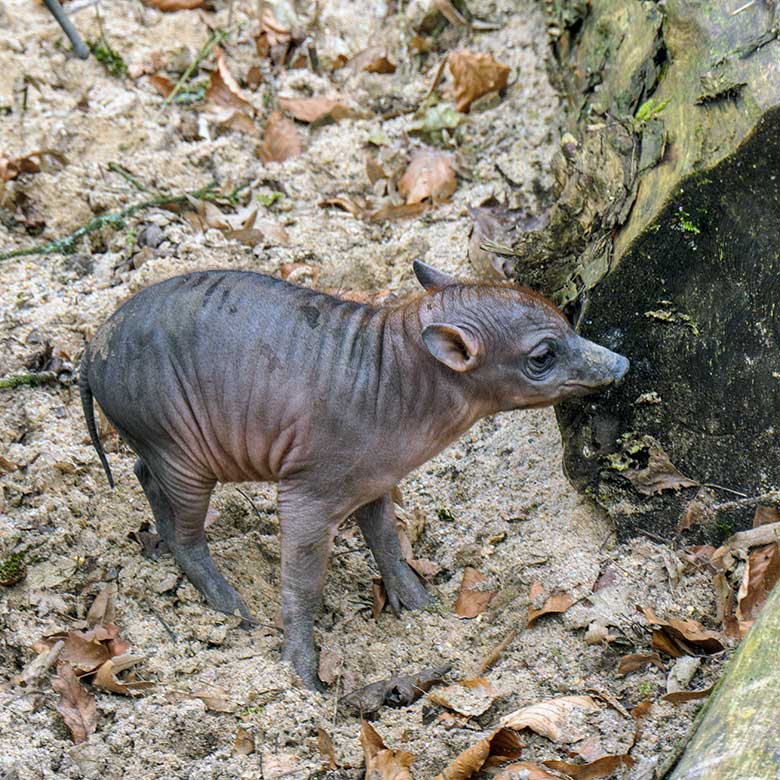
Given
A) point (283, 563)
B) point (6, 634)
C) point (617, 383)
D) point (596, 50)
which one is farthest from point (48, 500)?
point (596, 50)

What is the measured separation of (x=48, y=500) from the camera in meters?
5.81

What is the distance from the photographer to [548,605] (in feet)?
17.1

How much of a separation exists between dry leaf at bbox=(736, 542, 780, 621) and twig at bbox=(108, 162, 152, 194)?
16.1 feet

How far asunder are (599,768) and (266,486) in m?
2.93

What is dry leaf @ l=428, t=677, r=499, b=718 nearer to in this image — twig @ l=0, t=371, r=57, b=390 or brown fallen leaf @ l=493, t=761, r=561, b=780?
brown fallen leaf @ l=493, t=761, r=561, b=780

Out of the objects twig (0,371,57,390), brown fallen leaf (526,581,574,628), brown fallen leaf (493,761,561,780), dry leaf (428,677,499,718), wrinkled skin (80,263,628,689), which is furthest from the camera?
twig (0,371,57,390)

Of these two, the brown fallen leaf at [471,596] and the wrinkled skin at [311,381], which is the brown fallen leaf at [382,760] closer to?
the wrinkled skin at [311,381]

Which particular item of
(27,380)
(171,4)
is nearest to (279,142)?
(171,4)

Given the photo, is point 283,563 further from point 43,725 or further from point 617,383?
point 617,383

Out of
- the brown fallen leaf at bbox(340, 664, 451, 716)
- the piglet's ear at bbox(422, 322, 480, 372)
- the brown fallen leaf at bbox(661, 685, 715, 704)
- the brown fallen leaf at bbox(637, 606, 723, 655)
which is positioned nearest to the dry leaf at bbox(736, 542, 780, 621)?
the brown fallen leaf at bbox(637, 606, 723, 655)

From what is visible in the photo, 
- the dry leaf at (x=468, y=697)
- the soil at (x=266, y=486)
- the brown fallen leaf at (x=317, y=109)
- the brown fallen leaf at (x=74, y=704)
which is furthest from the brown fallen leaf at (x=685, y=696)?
the brown fallen leaf at (x=317, y=109)

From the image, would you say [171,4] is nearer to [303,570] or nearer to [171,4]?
[171,4]

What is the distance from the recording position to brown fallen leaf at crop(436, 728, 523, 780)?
4.12 meters

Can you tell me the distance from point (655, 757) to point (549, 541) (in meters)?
1.67
